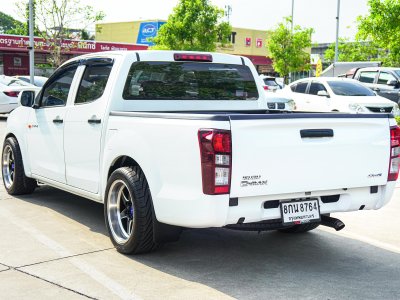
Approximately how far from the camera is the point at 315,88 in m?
17.6

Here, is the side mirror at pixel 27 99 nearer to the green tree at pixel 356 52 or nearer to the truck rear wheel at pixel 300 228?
the truck rear wheel at pixel 300 228

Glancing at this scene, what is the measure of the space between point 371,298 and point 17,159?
15.9 feet

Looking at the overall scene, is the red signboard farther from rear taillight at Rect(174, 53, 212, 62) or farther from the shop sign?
rear taillight at Rect(174, 53, 212, 62)

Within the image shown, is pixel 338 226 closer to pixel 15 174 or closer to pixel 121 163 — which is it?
pixel 121 163

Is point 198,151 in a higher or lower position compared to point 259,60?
lower

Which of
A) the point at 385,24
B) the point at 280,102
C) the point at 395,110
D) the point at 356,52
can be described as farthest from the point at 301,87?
the point at 356,52

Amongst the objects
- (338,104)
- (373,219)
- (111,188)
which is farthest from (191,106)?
(338,104)

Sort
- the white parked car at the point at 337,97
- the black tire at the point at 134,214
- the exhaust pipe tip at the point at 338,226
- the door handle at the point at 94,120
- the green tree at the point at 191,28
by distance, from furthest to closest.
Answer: the green tree at the point at 191,28, the white parked car at the point at 337,97, the door handle at the point at 94,120, the exhaust pipe tip at the point at 338,226, the black tire at the point at 134,214

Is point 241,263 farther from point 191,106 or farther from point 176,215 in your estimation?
point 191,106

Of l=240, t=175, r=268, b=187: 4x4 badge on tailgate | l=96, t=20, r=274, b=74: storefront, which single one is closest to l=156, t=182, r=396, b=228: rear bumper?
l=240, t=175, r=268, b=187: 4x4 badge on tailgate

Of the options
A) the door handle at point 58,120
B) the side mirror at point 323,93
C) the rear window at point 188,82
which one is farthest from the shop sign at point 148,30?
Answer: the rear window at point 188,82

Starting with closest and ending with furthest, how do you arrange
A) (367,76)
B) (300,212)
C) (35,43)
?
(300,212), (367,76), (35,43)

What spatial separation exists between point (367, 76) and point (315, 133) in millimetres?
17685

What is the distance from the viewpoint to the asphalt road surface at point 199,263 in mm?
4367
